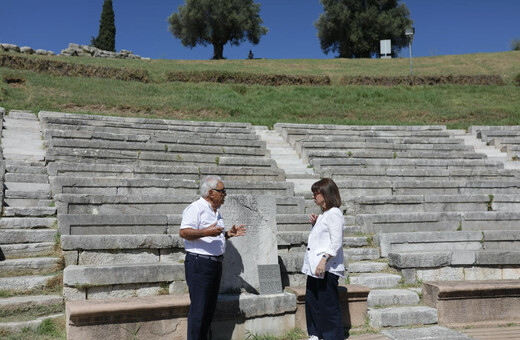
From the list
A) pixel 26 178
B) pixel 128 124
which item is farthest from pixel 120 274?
pixel 128 124

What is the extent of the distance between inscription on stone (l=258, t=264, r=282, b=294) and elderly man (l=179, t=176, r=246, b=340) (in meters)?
0.92

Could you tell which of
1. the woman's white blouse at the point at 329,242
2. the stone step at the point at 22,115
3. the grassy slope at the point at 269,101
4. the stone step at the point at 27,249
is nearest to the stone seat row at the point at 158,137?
the stone step at the point at 22,115

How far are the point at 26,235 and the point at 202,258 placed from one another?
289 centimetres

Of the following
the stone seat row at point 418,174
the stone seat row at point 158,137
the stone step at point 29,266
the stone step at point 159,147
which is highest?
the stone seat row at point 158,137

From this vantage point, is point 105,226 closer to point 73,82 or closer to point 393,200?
point 393,200

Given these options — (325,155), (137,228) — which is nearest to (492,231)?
(325,155)

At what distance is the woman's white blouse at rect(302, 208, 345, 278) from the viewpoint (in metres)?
4.24

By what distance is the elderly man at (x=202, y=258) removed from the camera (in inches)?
158

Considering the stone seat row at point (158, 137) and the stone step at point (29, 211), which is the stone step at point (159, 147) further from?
the stone step at point (29, 211)

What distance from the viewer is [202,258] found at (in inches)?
160

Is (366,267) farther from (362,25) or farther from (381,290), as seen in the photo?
(362,25)

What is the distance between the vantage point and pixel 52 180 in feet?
23.9

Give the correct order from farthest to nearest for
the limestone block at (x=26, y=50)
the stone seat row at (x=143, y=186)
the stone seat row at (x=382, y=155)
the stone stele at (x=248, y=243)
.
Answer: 1. the limestone block at (x=26, y=50)
2. the stone seat row at (x=382, y=155)
3. the stone seat row at (x=143, y=186)
4. the stone stele at (x=248, y=243)

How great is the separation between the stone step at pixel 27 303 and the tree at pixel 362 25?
4452cm
